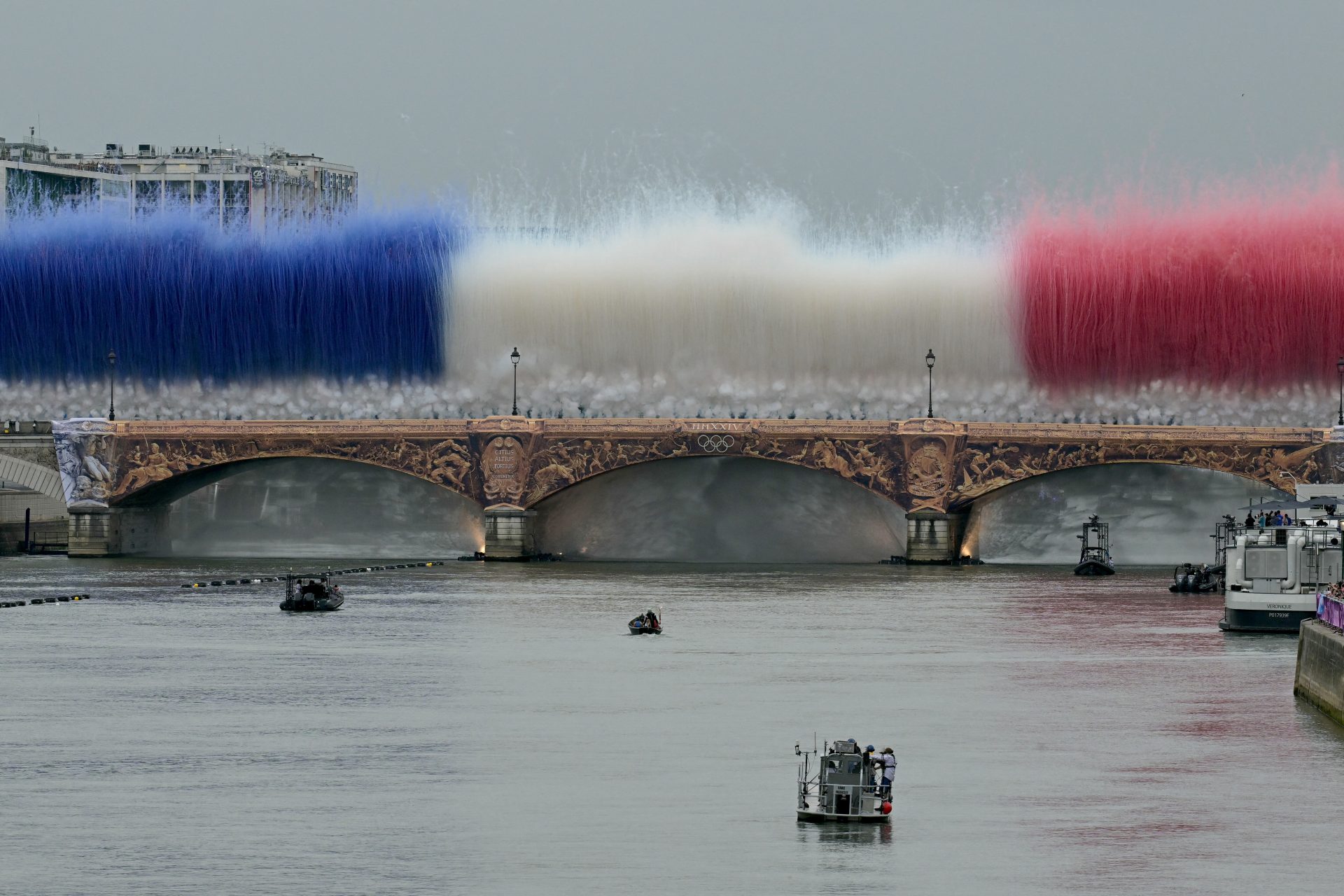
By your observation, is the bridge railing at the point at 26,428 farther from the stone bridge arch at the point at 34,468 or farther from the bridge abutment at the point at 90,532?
the bridge abutment at the point at 90,532

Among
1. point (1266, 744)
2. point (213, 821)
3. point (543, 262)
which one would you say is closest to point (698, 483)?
point (543, 262)

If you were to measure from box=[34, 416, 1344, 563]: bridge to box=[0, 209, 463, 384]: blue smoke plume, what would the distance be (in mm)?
6741

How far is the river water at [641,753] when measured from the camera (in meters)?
30.3

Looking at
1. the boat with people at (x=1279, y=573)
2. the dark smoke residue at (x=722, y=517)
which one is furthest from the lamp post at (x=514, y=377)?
the boat with people at (x=1279, y=573)

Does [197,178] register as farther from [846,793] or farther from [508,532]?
[846,793]

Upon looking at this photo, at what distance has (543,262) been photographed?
372 ft

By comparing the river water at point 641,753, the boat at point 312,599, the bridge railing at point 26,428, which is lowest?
the river water at point 641,753

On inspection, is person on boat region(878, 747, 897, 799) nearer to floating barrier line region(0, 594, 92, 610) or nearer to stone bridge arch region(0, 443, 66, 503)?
floating barrier line region(0, 594, 92, 610)

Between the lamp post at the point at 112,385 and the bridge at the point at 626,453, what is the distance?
60.1 inches

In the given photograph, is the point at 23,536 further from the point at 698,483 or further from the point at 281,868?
the point at 281,868

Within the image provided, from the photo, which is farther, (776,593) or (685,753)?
(776,593)

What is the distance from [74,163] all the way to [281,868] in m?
145

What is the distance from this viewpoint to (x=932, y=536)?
104250mm

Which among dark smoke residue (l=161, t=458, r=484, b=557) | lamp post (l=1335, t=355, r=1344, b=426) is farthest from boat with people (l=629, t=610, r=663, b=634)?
dark smoke residue (l=161, t=458, r=484, b=557)
